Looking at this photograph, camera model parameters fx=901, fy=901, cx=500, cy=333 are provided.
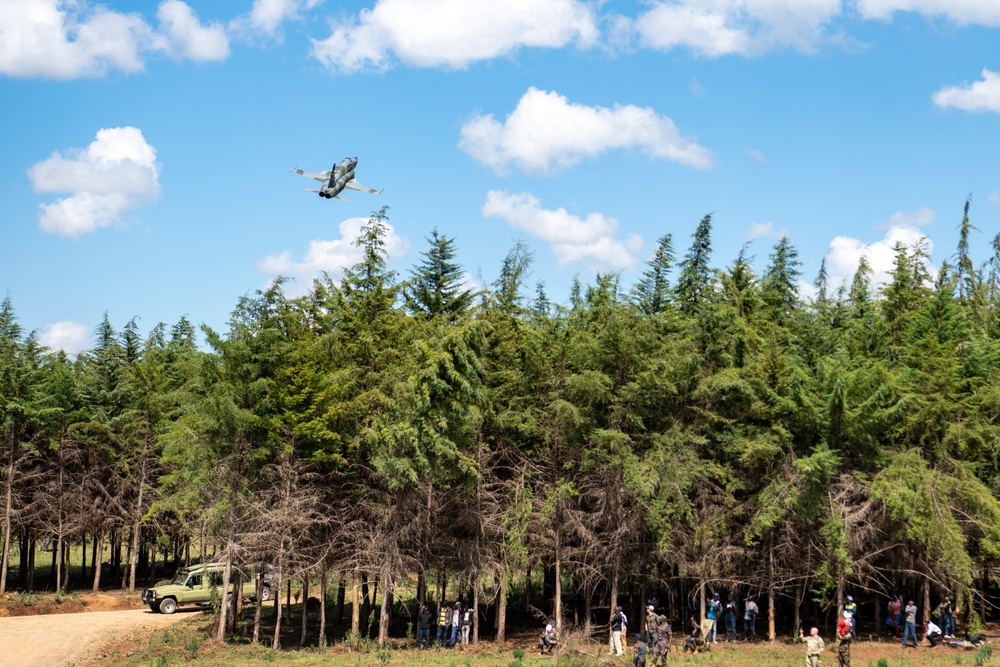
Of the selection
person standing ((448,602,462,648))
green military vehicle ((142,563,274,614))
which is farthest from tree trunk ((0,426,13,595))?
person standing ((448,602,462,648))

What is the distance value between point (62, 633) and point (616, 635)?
21303 mm

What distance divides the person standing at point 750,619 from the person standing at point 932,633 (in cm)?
539

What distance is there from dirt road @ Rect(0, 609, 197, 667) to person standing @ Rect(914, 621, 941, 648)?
27817mm

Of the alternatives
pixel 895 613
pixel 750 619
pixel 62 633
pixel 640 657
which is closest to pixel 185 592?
pixel 62 633

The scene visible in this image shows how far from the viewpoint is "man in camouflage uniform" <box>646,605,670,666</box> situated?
25.2 metres

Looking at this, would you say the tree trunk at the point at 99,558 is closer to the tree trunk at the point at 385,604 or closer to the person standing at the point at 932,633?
the tree trunk at the point at 385,604

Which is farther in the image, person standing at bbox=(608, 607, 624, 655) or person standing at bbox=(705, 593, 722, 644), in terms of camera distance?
person standing at bbox=(705, 593, 722, 644)

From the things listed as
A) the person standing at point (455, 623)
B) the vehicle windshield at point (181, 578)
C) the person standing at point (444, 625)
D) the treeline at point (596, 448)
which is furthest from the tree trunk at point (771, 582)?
the vehicle windshield at point (181, 578)

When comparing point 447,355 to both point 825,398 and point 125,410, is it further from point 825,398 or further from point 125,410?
point 125,410

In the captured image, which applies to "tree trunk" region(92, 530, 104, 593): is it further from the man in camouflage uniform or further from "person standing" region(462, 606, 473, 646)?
the man in camouflage uniform

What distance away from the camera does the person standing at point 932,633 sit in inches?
1139

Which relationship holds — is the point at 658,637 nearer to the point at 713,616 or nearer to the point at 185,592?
the point at 713,616

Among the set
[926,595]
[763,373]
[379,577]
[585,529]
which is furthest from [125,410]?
[926,595]

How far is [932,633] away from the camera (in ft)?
95.4
